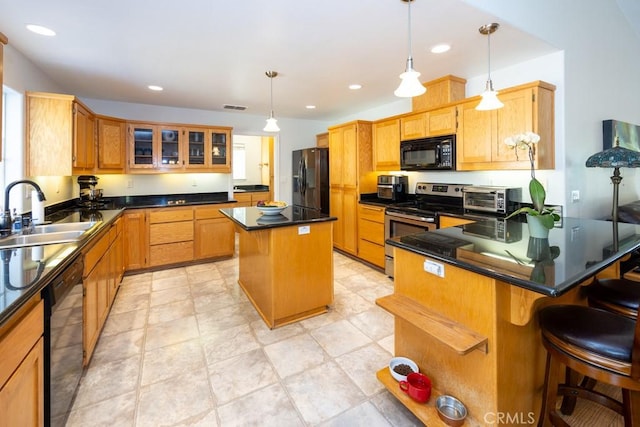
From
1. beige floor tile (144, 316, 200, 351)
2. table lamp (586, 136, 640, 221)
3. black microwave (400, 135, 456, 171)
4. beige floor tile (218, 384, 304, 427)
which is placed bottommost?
beige floor tile (218, 384, 304, 427)

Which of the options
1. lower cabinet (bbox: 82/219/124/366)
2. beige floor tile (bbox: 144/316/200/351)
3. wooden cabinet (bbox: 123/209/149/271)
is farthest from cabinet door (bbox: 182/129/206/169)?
beige floor tile (bbox: 144/316/200/351)

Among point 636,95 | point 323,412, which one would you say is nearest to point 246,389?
point 323,412

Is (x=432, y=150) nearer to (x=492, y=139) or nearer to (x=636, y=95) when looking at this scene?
(x=492, y=139)

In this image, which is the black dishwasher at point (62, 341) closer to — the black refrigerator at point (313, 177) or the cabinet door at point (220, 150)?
the cabinet door at point (220, 150)

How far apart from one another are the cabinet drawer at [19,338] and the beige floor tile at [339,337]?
1.70 metres

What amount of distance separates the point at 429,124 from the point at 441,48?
99 cm

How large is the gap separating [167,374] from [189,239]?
2.59m

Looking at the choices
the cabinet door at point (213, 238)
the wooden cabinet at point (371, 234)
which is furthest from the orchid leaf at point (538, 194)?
the cabinet door at point (213, 238)

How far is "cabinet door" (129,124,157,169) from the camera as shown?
430 cm

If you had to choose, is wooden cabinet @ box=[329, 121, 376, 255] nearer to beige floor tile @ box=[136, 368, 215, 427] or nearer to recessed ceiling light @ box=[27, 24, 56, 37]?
beige floor tile @ box=[136, 368, 215, 427]

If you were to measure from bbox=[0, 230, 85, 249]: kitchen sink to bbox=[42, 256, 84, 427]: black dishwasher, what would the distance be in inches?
16.0

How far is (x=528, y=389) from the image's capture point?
151 cm

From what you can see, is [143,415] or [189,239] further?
[189,239]

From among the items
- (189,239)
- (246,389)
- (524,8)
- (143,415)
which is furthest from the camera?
(189,239)
